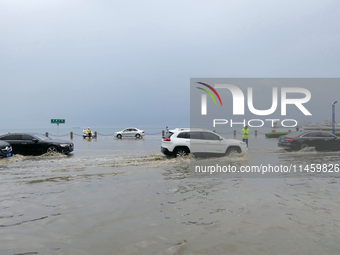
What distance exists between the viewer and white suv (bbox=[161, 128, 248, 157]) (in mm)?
12875

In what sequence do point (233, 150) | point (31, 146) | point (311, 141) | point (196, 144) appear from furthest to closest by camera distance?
point (311, 141), point (31, 146), point (233, 150), point (196, 144)

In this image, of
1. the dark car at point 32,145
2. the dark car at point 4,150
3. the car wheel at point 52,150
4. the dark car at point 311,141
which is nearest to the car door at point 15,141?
the dark car at point 32,145

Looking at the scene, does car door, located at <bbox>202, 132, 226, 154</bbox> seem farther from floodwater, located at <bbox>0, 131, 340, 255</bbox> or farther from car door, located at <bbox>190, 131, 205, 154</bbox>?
floodwater, located at <bbox>0, 131, 340, 255</bbox>

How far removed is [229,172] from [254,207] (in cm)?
396

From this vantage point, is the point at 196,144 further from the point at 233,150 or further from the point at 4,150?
the point at 4,150

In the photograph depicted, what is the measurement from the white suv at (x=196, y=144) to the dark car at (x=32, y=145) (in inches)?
244

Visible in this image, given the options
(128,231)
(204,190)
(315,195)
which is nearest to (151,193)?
(204,190)

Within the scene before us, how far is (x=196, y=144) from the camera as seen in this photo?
1298cm

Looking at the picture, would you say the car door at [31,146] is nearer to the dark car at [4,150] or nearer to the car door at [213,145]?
the dark car at [4,150]

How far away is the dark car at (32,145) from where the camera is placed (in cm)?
1481

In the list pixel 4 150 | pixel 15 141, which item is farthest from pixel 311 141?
pixel 15 141

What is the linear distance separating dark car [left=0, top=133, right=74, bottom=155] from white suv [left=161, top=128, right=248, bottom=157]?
6.19 metres

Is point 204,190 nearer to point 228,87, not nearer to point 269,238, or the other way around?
point 269,238

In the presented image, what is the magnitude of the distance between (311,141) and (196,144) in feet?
26.7
